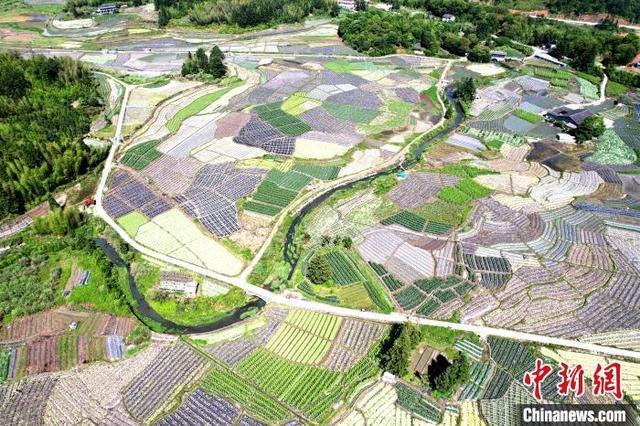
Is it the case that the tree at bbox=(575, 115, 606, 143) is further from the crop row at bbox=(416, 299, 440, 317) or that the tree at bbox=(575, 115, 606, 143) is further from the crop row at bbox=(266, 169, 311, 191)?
the crop row at bbox=(416, 299, 440, 317)

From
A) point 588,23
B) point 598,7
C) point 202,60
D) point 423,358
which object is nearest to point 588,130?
point 423,358

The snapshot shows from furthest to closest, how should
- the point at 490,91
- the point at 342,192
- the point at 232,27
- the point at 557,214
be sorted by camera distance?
1. the point at 232,27
2. the point at 490,91
3. the point at 342,192
4. the point at 557,214

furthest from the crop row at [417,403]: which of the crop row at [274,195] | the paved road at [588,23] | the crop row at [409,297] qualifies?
the paved road at [588,23]

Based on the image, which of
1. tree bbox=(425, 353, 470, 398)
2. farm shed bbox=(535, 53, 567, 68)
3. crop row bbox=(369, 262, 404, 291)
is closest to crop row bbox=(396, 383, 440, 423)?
tree bbox=(425, 353, 470, 398)

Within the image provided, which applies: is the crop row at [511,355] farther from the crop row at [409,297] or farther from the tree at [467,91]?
the tree at [467,91]

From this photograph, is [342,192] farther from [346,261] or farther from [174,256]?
[174,256]

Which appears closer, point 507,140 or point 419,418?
point 419,418

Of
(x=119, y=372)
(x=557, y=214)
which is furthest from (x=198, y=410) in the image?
(x=557, y=214)
